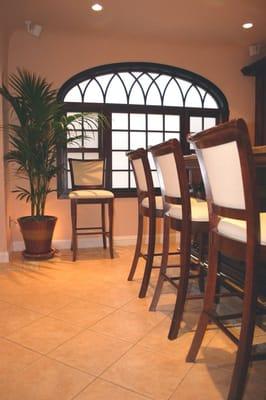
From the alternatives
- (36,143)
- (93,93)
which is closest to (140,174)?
(36,143)

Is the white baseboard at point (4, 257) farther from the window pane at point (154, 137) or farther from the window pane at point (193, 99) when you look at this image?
the window pane at point (193, 99)

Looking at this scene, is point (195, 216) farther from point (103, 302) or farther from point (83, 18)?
point (83, 18)

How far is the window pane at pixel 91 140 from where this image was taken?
167 inches

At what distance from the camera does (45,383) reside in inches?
55.5

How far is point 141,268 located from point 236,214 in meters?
2.12

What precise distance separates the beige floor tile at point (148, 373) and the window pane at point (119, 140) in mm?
3021

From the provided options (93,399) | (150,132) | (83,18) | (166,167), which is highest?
(83,18)

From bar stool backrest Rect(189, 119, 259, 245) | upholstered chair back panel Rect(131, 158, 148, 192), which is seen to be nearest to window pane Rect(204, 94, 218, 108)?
upholstered chair back panel Rect(131, 158, 148, 192)

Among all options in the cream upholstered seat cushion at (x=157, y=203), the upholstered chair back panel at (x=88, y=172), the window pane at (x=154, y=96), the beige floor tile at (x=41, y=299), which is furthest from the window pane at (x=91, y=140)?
the beige floor tile at (x=41, y=299)

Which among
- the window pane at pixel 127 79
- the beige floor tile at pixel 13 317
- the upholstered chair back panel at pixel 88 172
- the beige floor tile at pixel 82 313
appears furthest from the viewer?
the window pane at pixel 127 79

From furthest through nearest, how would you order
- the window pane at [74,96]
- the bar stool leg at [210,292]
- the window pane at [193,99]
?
the window pane at [193,99], the window pane at [74,96], the bar stool leg at [210,292]

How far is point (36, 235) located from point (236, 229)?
259cm

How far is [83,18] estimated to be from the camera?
3607 mm

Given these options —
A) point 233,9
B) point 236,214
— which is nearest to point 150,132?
point 233,9
